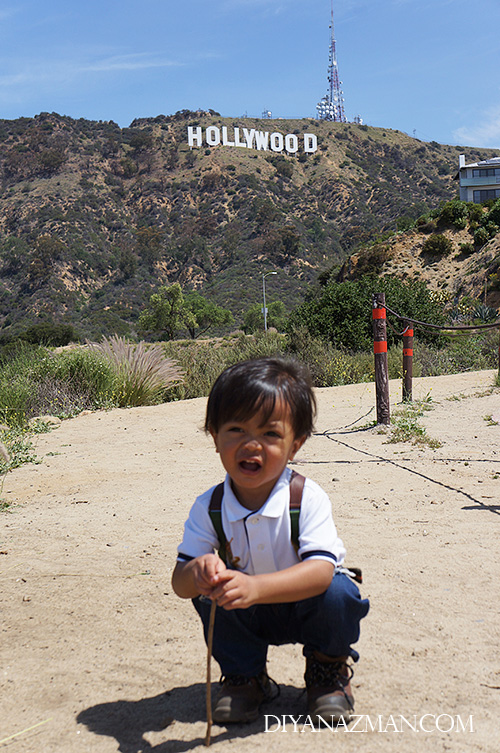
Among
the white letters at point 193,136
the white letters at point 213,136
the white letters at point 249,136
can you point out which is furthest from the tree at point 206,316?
the white letters at point 249,136

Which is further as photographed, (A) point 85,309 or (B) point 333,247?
(B) point 333,247

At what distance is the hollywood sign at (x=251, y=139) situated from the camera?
92.9 m

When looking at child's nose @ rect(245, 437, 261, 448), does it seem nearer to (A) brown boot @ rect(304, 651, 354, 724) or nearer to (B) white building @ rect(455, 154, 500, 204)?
(A) brown boot @ rect(304, 651, 354, 724)

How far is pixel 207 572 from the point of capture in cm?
166

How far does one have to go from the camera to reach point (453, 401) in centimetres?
899

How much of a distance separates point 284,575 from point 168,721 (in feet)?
2.15

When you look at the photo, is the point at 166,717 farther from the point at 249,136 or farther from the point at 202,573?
the point at 249,136

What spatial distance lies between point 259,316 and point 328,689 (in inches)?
2175

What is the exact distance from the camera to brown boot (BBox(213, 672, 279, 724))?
191 centimetres

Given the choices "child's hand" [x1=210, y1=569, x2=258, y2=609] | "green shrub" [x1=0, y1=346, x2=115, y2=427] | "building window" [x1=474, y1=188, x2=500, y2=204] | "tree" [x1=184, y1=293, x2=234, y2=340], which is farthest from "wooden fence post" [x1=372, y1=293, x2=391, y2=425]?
"building window" [x1=474, y1=188, x2=500, y2=204]

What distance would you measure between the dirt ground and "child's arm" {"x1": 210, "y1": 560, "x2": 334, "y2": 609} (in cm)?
42

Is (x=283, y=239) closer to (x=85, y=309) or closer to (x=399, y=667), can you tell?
(x=85, y=309)

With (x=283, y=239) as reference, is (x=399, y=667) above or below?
below

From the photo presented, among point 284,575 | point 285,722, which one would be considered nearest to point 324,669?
point 285,722
